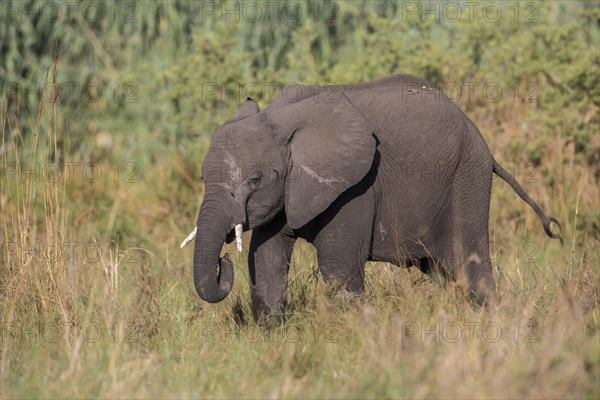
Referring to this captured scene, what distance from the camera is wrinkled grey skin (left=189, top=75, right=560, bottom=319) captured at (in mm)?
6691

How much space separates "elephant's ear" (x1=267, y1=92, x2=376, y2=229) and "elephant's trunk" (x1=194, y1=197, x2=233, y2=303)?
16.8 inches

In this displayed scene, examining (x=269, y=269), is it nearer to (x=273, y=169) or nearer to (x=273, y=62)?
(x=273, y=169)

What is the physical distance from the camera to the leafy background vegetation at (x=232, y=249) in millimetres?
5875

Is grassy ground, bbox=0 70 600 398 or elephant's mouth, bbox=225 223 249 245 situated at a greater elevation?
elephant's mouth, bbox=225 223 249 245

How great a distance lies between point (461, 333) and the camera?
6.45 metres

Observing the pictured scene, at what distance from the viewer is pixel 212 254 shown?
21.3 feet

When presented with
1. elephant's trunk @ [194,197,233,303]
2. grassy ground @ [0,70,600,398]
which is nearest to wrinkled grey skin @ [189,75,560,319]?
elephant's trunk @ [194,197,233,303]

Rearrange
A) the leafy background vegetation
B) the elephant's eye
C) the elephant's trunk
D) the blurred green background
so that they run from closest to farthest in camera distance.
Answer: the leafy background vegetation → the elephant's trunk → the elephant's eye → the blurred green background

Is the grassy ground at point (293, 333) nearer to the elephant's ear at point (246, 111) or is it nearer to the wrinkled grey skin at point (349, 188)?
the wrinkled grey skin at point (349, 188)

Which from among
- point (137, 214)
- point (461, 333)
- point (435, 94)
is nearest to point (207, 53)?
point (137, 214)

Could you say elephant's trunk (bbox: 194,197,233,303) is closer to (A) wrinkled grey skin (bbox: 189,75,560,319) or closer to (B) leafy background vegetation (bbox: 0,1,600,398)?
(A) wrinkled grey skin (bbox: 189,75,560,319)

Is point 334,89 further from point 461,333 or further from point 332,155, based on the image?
point 461,333

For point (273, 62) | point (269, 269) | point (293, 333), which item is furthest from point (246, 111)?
point (273, 62)

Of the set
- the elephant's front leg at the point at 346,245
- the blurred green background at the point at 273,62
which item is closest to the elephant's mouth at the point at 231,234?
the elephant's front leg at the point at 346,245
